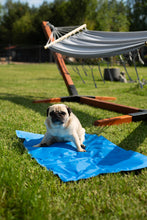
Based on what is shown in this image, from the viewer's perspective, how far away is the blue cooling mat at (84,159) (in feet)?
6.79

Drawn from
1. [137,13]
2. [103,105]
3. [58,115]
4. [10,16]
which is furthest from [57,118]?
[10,16]

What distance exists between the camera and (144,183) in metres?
1.88

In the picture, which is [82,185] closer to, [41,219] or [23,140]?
[41,219]

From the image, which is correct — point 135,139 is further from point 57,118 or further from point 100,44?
point 100,44

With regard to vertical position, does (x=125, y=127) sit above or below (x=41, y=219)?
below

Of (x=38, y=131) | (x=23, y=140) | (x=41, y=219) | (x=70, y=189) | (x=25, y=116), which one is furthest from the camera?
(x=25, y=116)

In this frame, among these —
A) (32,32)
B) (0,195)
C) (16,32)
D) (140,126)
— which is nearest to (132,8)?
(32,32)

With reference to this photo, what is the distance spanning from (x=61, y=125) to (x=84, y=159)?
49 centimetres

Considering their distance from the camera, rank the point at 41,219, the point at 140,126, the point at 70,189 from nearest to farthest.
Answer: the point at 41,219
the point at 70,189
the point at 140,126

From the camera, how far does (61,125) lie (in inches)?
99.9

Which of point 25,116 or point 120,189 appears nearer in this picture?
point 120,189

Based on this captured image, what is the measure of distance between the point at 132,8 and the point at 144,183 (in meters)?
44.3

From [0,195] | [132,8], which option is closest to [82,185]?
[0,195]

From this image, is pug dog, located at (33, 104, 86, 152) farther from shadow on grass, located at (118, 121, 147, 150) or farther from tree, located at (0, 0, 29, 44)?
tree, located at (0, 0, 29, 44)
